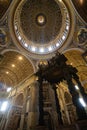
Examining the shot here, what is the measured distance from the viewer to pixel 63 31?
16.7 m

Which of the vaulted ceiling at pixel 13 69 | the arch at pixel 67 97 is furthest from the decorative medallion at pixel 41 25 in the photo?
the arch at pixel 67 97

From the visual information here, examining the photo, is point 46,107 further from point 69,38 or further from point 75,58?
point 69,38

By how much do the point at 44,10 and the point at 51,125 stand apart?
16.5 metres

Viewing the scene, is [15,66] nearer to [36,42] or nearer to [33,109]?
[36,42]

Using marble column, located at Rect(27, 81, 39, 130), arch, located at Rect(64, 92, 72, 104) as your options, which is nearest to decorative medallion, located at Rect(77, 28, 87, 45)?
arch, located at Rect(64, 92, 72, 104)

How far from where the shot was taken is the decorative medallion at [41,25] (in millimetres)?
16156

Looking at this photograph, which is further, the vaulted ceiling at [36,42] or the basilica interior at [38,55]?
the vaulted ceiling at [36,42]

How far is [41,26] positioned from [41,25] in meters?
0.17

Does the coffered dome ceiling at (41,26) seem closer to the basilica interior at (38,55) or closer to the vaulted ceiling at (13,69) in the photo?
the basilica interior at (38,55)

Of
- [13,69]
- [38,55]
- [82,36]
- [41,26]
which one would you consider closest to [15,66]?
[13,69]

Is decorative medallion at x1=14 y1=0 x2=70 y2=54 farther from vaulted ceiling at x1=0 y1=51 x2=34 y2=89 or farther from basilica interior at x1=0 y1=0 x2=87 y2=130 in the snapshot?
vaulted ceiling at x1=0 y1=51 x2=34 y2=89

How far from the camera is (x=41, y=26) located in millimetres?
18922

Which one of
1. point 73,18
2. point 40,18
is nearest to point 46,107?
point 73,18

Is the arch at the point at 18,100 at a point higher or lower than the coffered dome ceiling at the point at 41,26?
lower
